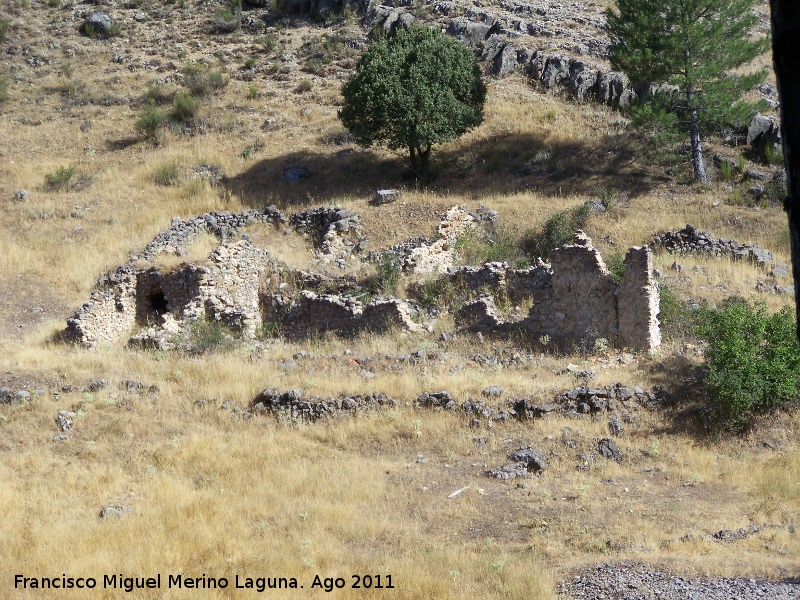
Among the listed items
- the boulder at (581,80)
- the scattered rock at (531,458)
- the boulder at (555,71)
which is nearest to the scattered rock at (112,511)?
the scattered rock at (531,458)

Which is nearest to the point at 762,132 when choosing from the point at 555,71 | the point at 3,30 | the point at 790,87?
the point at 555,71

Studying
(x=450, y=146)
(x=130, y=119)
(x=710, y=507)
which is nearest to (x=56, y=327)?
(x=710, y=507)

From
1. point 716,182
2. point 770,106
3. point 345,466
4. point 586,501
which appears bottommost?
point 345,466

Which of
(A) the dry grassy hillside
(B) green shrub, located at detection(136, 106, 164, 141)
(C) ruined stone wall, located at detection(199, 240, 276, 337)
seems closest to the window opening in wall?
(C) ruined stone wall, located at detection(199, 240, 276, 337)

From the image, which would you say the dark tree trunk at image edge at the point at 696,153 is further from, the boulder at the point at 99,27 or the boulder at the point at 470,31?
the boulder at the point at 99,27

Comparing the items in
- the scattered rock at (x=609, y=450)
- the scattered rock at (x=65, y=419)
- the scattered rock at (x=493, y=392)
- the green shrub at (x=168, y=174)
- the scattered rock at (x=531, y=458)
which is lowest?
the scattered rock at (x=65, y=419)

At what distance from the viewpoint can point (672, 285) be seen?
712 inches

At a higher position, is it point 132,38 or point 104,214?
point 132,38

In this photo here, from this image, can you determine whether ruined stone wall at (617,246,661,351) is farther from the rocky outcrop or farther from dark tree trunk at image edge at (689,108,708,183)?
dark tree trunk at image edge at (689,108,708,183)

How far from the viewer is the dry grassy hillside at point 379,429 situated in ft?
29.2

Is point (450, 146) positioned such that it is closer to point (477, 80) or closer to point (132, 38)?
point (477, 80)

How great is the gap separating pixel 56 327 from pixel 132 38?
31.2 m

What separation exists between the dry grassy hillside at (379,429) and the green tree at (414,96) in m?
1.65

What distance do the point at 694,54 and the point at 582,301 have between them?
46.7 feet
